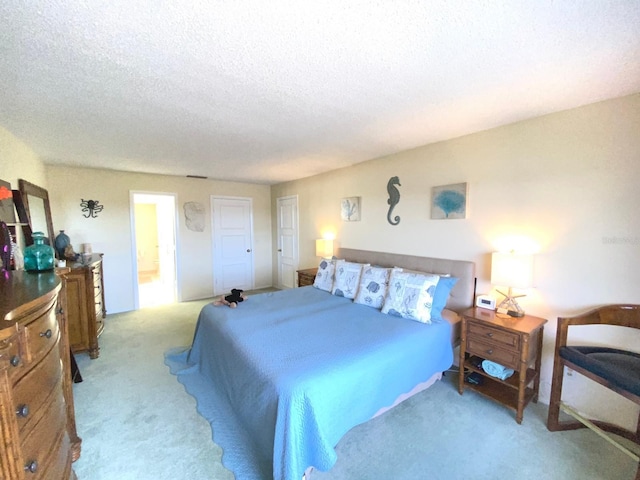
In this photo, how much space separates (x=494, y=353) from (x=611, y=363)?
645 mm

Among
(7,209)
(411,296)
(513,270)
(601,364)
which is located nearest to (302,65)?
(411,296)

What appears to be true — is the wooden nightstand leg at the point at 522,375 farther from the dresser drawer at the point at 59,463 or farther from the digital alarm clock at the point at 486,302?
the dresser drawer at the point at 59,463

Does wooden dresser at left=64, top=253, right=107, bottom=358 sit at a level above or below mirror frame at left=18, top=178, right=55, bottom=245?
below


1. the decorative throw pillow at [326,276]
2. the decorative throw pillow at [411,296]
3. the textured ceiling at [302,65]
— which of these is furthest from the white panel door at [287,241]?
the decorative throw pillow at [411,296]

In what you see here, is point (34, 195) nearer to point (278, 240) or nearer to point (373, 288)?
point (278, 240)

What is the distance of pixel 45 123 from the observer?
7.47 ft

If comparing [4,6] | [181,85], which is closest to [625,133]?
[181,85]

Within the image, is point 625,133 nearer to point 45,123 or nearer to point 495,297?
point 495,297

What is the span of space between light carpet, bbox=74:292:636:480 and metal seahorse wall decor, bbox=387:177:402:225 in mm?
1842

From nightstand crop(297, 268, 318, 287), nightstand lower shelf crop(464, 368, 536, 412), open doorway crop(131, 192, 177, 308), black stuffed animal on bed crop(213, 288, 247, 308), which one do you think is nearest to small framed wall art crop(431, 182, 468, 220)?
nightstand lower shelf crop(464, 368, 536, 412)

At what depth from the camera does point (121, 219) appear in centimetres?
437

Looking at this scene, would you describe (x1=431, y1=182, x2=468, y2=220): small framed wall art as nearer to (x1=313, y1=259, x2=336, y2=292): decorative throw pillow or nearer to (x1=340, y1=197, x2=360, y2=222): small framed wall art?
(x1=340, y1=197, x2=360, y2=222): small framed wall art

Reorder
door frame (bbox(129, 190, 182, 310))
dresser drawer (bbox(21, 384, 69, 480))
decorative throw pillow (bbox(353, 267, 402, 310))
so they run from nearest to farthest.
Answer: dresser drawer (bbox(21, 384, 69, 480)), decorative throw pillow (bbox(353, 267, 402, 310)), door frame (bbox(129, 190, 182, 310))

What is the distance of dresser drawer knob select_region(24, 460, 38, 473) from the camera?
0.88 meters
